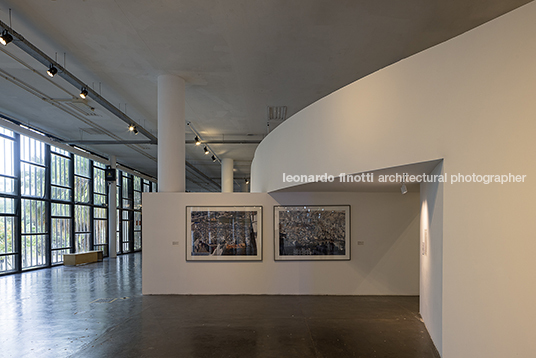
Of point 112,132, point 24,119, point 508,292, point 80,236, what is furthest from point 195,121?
point 508,292

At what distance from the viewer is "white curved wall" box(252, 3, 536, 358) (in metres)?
2.87

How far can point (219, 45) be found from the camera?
6.86m

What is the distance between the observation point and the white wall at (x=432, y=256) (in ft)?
13.9

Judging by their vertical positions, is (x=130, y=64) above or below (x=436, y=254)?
above

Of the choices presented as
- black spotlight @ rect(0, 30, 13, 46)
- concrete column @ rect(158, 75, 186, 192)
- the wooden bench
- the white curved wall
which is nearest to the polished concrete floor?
the white curved wall

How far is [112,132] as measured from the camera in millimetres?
13391

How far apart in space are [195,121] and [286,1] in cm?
705

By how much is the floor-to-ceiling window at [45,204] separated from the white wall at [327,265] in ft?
24.4

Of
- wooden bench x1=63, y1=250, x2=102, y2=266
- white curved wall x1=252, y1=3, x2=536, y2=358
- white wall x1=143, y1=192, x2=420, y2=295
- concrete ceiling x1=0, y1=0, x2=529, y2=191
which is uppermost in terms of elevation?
concrete ceiling x1=0, y1=0, x2=529, y2=191

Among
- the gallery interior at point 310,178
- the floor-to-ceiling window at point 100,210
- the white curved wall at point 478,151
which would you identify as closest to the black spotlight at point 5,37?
the gallery interior at point 310,178

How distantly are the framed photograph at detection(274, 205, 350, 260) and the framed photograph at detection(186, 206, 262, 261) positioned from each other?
0.54 m

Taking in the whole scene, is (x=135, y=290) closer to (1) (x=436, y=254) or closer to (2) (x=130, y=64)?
(2) (x=130, y=64)

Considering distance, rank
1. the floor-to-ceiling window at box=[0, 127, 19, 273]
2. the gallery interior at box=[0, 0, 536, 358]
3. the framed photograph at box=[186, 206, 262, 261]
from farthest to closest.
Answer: the floor-to-ceiling window at box=[0, 127, 19, 273] → the framed photograph at box=[186, 206, 262, 261] → the gallery interior at box=[0, 0, 536, 358]

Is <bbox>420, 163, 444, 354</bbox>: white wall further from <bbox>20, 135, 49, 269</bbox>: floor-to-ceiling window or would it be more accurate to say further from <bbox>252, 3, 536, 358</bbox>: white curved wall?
<bbox>20, 135, 49, 269</bbox>: floor-to-ceiling window
